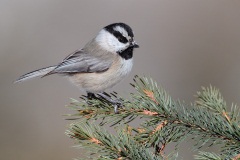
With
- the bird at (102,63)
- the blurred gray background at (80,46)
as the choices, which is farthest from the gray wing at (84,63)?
the blurred gray background at (80,46)

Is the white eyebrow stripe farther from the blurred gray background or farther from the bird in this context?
the blurred gray background

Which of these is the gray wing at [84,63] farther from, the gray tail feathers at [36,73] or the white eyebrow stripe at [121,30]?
the white eyebrow stripe at [121,30]

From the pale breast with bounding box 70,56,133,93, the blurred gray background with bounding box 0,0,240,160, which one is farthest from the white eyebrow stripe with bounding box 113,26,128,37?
the blurred gray background with bounding box 0,0,240,160

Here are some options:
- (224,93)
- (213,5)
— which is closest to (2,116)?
(224,93)

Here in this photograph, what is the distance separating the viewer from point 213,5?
7477 millimetres

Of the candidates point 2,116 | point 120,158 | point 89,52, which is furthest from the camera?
point 2,116

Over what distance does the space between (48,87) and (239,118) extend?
4.03 meters

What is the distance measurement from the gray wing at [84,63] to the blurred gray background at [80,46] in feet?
3.36

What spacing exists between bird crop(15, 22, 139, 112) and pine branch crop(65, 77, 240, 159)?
1.16 meters

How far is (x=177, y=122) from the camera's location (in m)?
2.08

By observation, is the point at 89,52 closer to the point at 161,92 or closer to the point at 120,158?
the point at 161,92

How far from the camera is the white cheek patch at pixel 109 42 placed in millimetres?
3537

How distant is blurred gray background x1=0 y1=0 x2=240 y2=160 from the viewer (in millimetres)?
4969

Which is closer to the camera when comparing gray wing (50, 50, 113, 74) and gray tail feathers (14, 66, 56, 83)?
gray tail feathers (14, 66, 56, 83)
